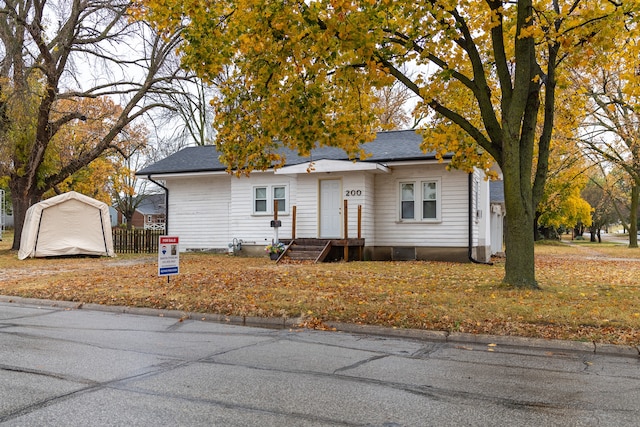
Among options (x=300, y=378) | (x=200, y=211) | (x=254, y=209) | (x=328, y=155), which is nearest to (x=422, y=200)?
(x=328, y=155)

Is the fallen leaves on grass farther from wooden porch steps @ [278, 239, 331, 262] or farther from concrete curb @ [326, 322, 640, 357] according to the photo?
wooden porch steps @ [278, 239, 331, 262]

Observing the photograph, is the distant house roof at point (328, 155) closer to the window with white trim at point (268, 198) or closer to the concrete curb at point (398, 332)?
the window with white trim at point (268, 198)

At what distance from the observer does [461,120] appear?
11.9 metres

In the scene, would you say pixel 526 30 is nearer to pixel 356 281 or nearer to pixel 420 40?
pixel 420 40

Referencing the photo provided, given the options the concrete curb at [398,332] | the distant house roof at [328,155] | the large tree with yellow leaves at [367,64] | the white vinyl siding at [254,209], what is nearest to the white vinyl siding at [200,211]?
the distant house roof at [328,155]

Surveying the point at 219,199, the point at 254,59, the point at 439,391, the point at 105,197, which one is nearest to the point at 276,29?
the point at 254,59

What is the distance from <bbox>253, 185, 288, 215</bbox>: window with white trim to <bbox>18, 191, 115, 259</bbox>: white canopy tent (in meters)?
6.41

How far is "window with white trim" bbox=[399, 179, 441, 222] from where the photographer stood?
2125cm

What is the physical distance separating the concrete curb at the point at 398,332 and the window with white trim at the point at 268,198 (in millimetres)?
13343

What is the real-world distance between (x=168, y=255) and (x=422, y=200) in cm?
1171

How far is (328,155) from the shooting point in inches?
938

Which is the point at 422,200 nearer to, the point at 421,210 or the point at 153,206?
the point at 421,210

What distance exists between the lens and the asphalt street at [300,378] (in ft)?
14.9

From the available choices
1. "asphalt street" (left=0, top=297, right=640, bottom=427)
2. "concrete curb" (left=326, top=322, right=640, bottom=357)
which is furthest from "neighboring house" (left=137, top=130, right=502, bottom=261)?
"asphalt street" (left=0, top=297, right=640, bottom=427)
